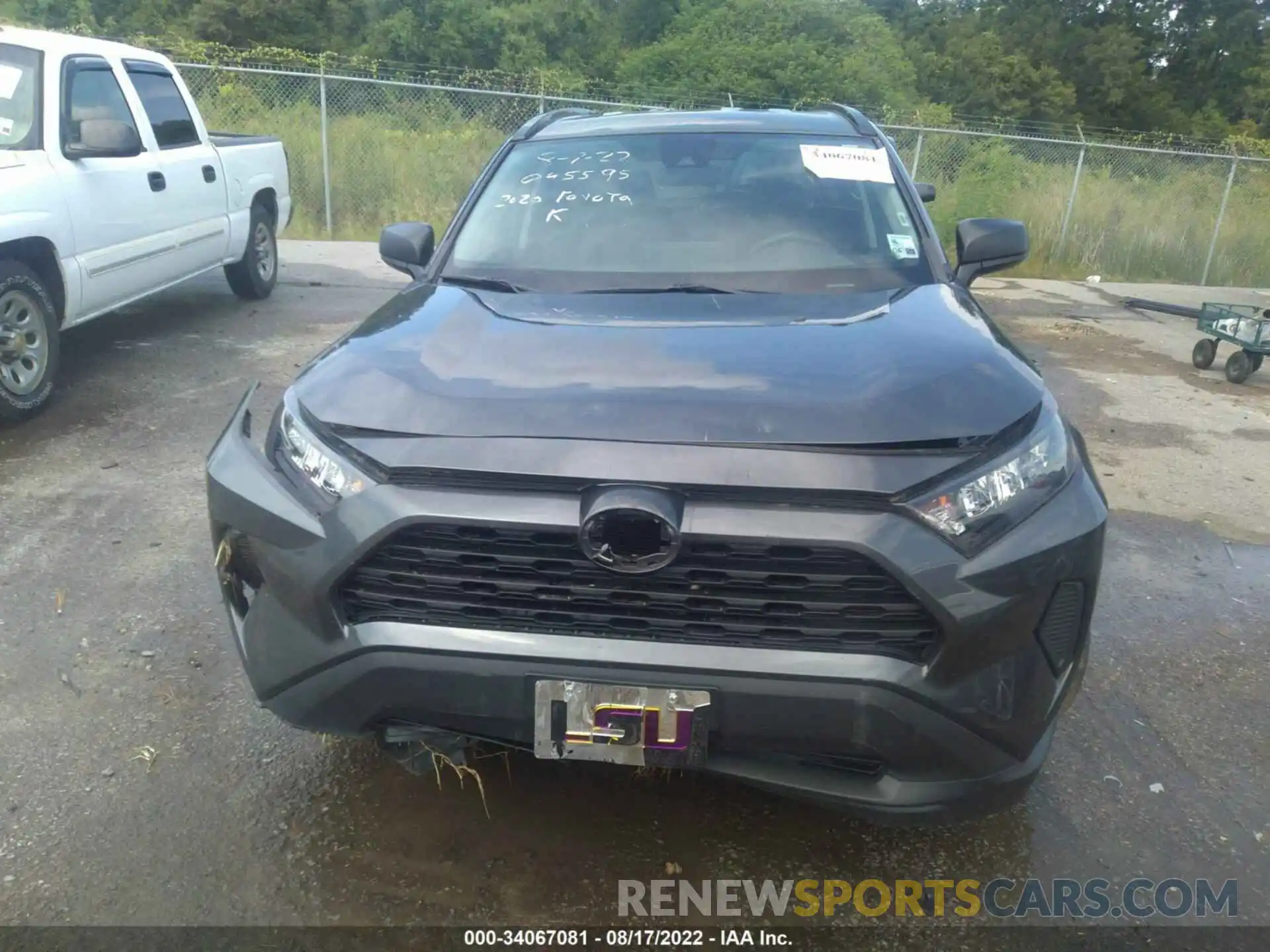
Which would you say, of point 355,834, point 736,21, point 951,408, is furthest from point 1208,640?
point 736,21

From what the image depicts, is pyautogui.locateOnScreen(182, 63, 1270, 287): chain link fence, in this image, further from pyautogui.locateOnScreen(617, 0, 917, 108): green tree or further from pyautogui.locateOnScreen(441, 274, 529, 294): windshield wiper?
pyautogui.locateOnScreen(617, 0, 917, 108): green tree

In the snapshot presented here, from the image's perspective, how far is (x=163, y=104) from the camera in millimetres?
6562

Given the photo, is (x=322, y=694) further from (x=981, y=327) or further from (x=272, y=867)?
(x=981, y=327)

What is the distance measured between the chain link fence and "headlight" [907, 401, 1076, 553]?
36.6 ft

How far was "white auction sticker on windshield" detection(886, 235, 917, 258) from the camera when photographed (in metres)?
3.22

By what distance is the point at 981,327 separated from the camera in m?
2.65

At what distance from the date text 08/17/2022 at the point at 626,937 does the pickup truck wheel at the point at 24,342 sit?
13.5 ft

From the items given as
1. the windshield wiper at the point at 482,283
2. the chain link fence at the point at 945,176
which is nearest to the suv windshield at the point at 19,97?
the windshield wiper at the point at 482,283

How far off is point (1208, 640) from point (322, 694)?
308cm

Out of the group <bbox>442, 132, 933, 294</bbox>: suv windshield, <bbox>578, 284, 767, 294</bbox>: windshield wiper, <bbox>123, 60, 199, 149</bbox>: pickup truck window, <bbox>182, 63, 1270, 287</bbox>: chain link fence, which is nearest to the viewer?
<bbox>578, 284, 767, 294</bbox>: windshield wiper

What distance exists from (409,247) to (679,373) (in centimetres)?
177

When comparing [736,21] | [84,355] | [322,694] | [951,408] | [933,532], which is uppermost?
[736,21]

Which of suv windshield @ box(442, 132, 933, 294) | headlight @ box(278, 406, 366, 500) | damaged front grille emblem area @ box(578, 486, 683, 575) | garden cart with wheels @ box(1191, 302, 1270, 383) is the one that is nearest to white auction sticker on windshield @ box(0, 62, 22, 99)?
suv windshield @ box(442, 132, 933, 294)

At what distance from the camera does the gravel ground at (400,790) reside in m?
→ 2.30
